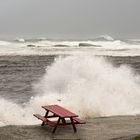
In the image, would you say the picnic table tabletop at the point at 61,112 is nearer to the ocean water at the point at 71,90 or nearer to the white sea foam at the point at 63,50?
the ocean water at the point at 71,90

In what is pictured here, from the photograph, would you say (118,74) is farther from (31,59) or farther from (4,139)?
(31,59)

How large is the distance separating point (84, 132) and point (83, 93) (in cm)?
612

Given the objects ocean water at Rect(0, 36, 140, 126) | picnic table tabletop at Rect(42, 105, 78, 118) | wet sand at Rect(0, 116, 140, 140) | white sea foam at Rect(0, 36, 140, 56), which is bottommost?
white sea foam at Rect(0, 36, 140, 56)

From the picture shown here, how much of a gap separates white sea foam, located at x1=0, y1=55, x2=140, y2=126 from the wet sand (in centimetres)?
238

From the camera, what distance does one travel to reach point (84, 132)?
11.3 metres

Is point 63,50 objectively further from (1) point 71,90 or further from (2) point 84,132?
(2) point 84,132

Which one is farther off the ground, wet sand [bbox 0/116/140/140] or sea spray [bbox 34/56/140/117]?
wet sand [bbox 0/116/140/140]

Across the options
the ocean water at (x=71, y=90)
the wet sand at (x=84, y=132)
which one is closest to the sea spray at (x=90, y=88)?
the ocean water at (x=71, y=90)

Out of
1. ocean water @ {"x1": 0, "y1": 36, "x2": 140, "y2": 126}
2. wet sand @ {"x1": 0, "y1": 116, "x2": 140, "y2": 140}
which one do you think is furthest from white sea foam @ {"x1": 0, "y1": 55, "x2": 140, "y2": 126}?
wet sand @ {"x1": 0, "y1": 116, "x2": 140, "y2": 140}

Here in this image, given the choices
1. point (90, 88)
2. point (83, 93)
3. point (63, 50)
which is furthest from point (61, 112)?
point (63, 50)

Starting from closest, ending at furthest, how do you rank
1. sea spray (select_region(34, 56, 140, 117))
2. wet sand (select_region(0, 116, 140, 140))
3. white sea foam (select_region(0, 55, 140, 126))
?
wet sand (select_region(0, 116, 140, 140)) → white sea foam (select_region(0, 55, 140, 126)) → sea spray (select_region(34, 56, 140, 117))

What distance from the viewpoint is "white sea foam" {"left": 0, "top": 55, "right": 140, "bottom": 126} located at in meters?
15.3

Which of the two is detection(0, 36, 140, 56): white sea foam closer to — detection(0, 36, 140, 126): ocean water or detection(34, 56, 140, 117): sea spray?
detection(0, 36, 140, 126): ocean water

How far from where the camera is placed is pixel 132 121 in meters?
12.9
